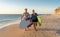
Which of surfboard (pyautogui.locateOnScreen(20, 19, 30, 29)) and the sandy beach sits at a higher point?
surfboard (pyautogui.locateOnScreen(20, 19, 30, 29))

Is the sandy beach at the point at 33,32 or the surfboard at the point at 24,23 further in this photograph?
the surfboard at the point at 24,23

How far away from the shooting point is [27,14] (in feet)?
40.1

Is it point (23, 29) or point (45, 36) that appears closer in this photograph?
point (45, 36)

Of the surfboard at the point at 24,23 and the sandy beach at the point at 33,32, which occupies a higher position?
the surfboard at the point at 24,23

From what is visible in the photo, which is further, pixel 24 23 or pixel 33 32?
pixel 24 23

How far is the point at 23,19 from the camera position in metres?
12.7

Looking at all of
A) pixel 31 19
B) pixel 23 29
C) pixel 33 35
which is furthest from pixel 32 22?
pixel 33 35

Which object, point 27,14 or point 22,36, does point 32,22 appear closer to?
point 27,14

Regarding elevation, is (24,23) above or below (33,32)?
above

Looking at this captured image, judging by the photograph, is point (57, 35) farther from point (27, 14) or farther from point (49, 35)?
point (27, 14)

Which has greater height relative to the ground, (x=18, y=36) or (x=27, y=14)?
(x=27, y=14)

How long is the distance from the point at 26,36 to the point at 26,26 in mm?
2320

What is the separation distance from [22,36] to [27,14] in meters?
2.47

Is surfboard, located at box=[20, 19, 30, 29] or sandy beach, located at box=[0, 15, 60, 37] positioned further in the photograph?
surfboard, located at box=[20, 19, 30, 29]
